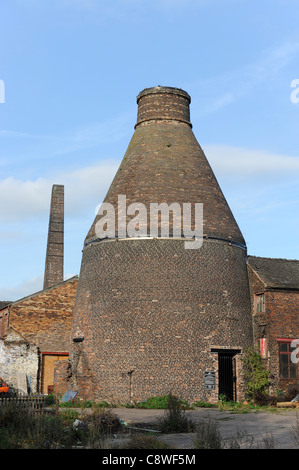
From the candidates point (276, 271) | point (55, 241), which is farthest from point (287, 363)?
point (55, 241)

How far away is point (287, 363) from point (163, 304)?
5936 millimetres

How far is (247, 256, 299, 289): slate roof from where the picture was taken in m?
24.0

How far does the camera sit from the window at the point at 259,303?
23.8m

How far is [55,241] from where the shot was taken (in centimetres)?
3812

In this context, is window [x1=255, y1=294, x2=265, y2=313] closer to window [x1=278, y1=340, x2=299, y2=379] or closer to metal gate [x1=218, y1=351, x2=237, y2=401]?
window [x1=278, y1=340, x2=299, y2=379]

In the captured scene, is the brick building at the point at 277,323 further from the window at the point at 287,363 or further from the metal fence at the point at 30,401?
the metal fence at the point at 30,401

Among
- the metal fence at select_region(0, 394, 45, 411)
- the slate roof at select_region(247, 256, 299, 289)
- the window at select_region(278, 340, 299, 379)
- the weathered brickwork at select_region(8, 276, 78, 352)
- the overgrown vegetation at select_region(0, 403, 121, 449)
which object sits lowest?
the overgrown vegetation at select_region(0, 403, 121, 449)

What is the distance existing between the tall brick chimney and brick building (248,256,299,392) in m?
16.8

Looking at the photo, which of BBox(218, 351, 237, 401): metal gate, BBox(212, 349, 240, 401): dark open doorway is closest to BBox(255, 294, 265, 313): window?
BBox(212, 349, 240, 401): dark open doorway

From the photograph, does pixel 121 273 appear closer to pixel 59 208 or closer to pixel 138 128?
pixel 138 128

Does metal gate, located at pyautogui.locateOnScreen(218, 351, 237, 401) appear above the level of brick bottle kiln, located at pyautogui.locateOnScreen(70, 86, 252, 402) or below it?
below

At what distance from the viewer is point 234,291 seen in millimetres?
23516

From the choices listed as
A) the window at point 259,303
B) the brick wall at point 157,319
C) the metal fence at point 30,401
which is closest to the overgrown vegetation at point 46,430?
the metal fence at point 30,401

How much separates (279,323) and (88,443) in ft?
48.0
